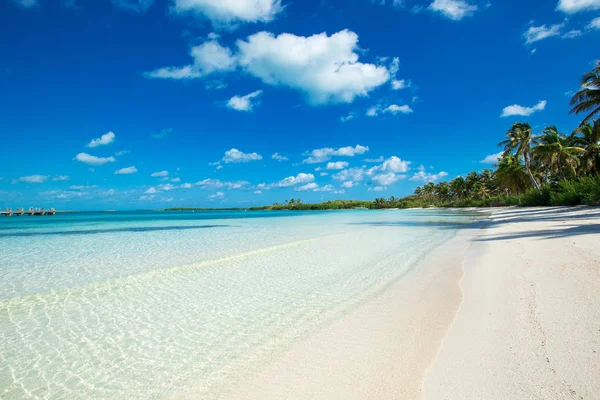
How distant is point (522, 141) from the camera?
39625 mm

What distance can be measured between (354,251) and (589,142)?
138 feet

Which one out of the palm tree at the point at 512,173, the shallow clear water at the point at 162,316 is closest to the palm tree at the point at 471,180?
the palm tree at the point at 512,173

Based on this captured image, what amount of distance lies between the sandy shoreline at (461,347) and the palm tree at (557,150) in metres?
39.0

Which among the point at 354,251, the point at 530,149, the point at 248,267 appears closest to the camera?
the point at 248,267

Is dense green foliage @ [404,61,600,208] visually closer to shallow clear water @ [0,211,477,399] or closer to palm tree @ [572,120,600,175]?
palm tree @ [572,120,600,175]

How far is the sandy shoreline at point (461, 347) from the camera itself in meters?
2.57

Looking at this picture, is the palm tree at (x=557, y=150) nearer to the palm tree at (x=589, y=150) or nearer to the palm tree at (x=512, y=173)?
the palm tree at (x=589, y=150)

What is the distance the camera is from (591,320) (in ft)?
11.3

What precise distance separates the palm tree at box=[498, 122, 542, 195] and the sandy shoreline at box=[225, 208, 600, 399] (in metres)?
41.9

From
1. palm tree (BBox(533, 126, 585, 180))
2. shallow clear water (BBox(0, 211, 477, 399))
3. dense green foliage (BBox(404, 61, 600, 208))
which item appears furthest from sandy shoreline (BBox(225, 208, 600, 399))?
palm tree (BBox(533, 126, 585, 180))

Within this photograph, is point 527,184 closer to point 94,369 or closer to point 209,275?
point 209,275

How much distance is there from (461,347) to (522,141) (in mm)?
46496

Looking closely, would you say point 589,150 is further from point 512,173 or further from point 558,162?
point 512,173

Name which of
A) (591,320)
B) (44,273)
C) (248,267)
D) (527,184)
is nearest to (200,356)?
(591,320)
